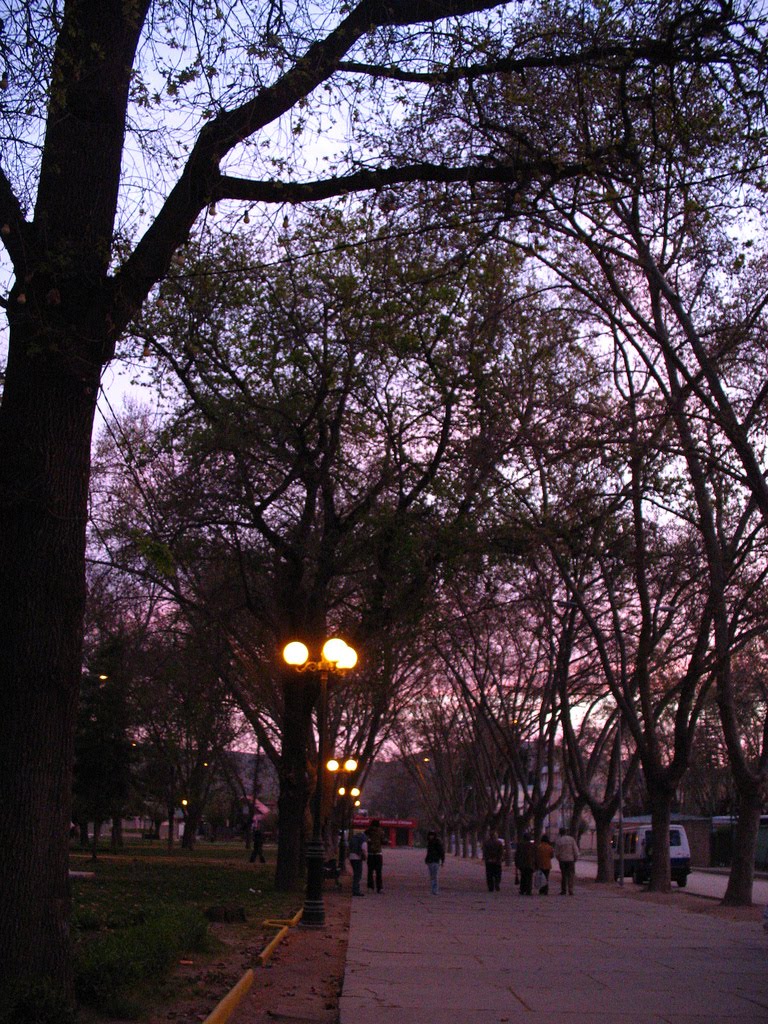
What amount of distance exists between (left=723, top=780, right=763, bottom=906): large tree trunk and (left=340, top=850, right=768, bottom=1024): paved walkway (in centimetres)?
260

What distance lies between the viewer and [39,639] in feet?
23.3

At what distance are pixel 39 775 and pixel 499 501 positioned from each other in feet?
53.9

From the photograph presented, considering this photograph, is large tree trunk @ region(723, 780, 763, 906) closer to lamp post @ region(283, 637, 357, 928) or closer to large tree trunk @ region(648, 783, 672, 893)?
large tree trunk @ region(648, 783, 672, 893)

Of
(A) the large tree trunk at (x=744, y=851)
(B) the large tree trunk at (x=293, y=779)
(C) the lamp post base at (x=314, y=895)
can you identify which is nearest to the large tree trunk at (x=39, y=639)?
(C) the lamp post base at (x=314, y=895)

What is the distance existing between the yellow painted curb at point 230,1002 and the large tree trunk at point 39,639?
3.68ft

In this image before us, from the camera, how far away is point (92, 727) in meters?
40.0

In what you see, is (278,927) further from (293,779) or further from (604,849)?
(604,849)

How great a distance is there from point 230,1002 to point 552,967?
4602mm

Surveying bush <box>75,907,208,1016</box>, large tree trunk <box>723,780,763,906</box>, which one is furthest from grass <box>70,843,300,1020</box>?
large tree trunk <box>723,780,763,906</box>

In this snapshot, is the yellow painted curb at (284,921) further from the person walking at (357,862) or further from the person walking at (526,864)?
the person walking at (526,864)

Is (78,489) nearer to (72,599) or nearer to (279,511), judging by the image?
(72,599)

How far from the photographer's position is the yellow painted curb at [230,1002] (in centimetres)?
742

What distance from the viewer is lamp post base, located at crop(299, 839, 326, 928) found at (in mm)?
15031

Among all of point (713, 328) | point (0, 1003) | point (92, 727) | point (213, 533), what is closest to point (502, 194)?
point (0, 1003)
